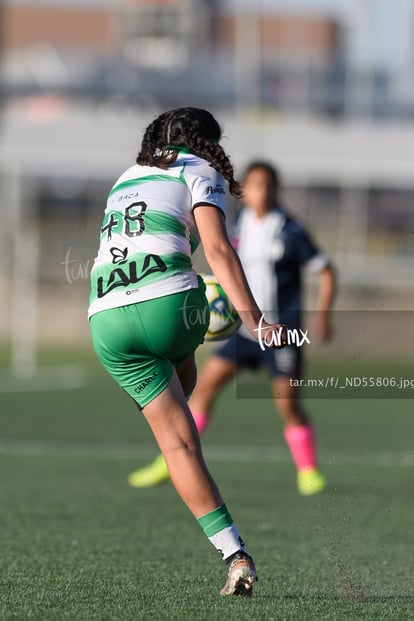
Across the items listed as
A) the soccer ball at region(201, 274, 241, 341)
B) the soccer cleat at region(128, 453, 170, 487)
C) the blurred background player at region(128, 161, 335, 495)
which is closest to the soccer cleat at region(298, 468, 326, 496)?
the blurred background player at region(128, 161, 335, 495)

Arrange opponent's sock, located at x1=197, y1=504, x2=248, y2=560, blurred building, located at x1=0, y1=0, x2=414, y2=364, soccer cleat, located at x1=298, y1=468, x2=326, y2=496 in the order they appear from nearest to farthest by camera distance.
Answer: opponent's sock, located at x1=197, y1=504, x2=248, y2=560, soccer cleat, located at x1=298, y1=468, x2=326, y2=496, blurred building, located at x1=0, y1=0, x2=414, y2=364

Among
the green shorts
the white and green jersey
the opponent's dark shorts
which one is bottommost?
the opponent's dark shorts

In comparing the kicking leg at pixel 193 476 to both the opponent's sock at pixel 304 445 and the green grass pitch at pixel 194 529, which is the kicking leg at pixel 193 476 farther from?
the opponent's sock at pixel 304 445

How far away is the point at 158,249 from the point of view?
5109 mm

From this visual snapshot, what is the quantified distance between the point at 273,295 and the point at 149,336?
465 cm

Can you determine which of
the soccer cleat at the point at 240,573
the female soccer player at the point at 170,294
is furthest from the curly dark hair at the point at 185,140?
the soccer cleat at the point at 240,573

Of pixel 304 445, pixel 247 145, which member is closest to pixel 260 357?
pixel 304 445

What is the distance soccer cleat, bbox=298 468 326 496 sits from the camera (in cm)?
906

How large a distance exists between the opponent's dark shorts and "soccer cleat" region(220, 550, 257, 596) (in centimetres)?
419

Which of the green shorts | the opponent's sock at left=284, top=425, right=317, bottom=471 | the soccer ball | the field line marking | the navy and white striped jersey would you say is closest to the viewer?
the green shorts

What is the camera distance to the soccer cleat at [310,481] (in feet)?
29.7

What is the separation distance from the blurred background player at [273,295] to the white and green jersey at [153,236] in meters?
4.18

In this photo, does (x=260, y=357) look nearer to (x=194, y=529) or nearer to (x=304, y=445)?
(x=304, y=445)

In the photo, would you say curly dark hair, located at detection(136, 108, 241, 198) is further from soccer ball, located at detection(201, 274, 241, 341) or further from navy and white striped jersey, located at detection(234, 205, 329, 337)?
navy and white striped jersey, located at detection(234, 205, 329, 337)
